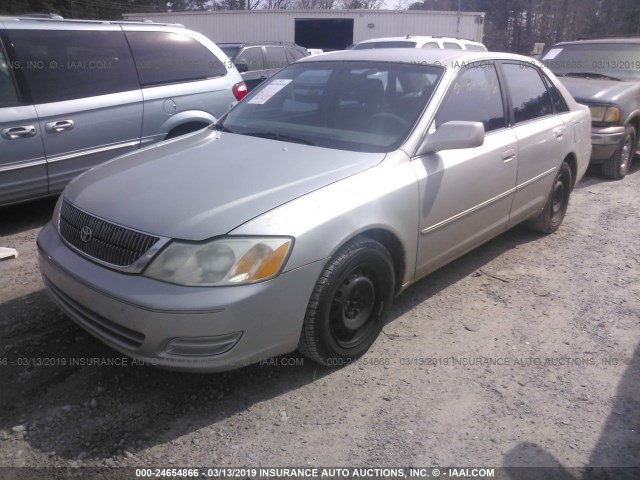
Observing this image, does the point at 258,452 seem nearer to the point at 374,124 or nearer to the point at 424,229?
the point at 424,229

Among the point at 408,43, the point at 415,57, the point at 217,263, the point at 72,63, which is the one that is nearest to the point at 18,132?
the point at 72,63

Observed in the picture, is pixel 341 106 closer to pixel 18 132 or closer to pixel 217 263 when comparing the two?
pixel 217 263

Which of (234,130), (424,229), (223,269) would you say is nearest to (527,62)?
(424,229)

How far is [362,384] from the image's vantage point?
3.00 metres

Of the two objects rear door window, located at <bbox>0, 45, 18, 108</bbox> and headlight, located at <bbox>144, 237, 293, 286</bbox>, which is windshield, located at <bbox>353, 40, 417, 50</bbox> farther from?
headlight, located at <bbox>144, 237, 293, 286</bbox>

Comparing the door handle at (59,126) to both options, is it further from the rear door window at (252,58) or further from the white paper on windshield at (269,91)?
the rear door window at (252,58)

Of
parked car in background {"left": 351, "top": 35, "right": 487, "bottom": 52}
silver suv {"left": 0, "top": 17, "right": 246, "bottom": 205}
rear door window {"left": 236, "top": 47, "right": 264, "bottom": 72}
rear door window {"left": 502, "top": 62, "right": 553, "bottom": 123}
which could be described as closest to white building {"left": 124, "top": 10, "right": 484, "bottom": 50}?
parked car in background {"left": 351, "top": 35, "right": 487, "bottom": 52}

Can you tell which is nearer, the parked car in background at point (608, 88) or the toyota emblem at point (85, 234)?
the toyota emblem at point (85, 234)

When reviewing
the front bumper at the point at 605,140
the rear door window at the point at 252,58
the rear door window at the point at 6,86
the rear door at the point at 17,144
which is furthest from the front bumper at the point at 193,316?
the rear door window at the point at 252,58

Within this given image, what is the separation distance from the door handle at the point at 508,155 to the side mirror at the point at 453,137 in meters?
0.75

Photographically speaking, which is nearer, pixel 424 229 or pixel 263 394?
pixel 263 394

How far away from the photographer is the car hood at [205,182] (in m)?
2.62

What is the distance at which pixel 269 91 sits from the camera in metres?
4.14

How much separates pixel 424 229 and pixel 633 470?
1.59 metres
